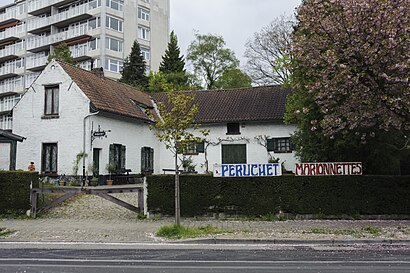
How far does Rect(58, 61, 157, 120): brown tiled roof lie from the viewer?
79.5 ft

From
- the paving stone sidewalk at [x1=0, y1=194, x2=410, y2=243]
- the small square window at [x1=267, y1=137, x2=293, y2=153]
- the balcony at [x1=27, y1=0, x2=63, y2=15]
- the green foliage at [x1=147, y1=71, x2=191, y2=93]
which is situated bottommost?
the paving stone sidewalk at [x1=0, y1=194, x2=410, y2=243]

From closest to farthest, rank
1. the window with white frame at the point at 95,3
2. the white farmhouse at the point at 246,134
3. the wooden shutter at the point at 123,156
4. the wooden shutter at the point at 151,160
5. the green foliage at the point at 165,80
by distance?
the wooden shutter at the point at 123,156 → the white farmhouse at the point at 246,134 → the wooden shutter at the point at 151,160 → the green foliage at the point at 165,80 → the window with white frame at the point at 95,3

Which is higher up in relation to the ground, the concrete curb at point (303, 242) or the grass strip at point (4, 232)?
the grass strip at point (4, 232)

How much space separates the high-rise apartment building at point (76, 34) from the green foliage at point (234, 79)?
10131mm

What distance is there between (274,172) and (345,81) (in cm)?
399

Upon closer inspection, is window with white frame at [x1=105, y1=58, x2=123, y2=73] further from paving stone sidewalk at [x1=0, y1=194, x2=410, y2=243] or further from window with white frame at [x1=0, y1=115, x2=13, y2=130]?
paving stone sidewalk at [x1=0, y1=194, x2=410, y2=243]

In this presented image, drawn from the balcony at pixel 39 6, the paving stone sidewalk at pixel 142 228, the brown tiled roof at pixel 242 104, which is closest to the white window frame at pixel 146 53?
the balcony at pixel 39 6

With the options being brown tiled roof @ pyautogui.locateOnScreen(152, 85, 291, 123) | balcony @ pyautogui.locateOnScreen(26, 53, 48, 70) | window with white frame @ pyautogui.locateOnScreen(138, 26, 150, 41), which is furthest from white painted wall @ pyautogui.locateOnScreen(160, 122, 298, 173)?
balcony @ pyautogui.locateOnScreen(26, 53, 48, 70)

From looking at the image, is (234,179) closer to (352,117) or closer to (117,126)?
(352,117)

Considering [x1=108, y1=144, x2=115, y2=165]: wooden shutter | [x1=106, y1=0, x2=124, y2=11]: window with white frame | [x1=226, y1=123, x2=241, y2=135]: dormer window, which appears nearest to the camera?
[x1=108, y1=144, x2=115, y2=165]: wooden shutter

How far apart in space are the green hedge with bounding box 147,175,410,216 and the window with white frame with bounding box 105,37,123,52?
34.9 meters

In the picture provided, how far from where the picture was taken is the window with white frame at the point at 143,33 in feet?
166

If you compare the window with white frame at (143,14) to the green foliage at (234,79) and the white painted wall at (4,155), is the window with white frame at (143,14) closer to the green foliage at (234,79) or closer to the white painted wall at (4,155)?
the green foliage at (234,79)

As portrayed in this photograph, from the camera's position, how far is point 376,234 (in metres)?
11.5
